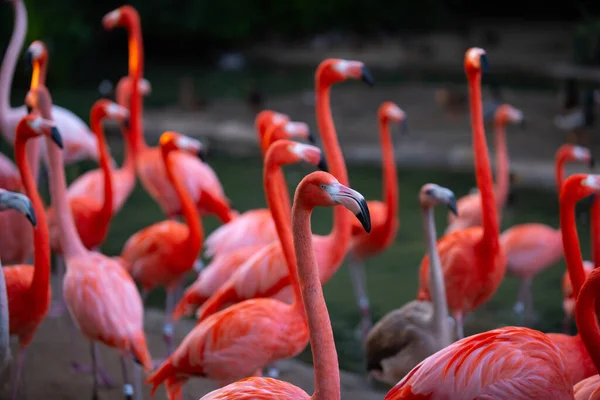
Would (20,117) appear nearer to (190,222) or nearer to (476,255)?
(190,222)

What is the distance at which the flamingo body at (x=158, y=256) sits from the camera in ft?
13.9

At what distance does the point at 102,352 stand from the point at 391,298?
6.03ft

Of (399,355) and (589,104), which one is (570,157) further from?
(589,104)

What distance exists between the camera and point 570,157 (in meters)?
4.53

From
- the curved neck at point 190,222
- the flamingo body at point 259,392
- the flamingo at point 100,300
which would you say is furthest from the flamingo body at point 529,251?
the flamingo body at point 259,392

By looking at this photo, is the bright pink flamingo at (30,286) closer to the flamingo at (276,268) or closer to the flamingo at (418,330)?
the flamingo at (276,268)

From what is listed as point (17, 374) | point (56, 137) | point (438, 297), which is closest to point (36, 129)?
point (56, 137)

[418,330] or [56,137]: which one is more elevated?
[56,137]

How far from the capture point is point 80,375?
3.99m

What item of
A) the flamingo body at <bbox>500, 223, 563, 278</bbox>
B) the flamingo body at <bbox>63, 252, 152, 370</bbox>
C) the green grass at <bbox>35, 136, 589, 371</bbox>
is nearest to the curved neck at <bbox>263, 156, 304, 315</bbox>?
the flamingo body at <bbox>63, 252, 152, 370</bbox>

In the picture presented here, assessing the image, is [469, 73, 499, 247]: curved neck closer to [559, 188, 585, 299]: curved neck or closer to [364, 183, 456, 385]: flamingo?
[364, 183, 456, 385]: flamingo

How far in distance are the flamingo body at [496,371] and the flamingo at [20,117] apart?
3.66 m

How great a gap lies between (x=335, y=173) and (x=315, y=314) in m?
1.49

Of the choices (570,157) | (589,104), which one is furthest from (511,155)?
(570,157)
